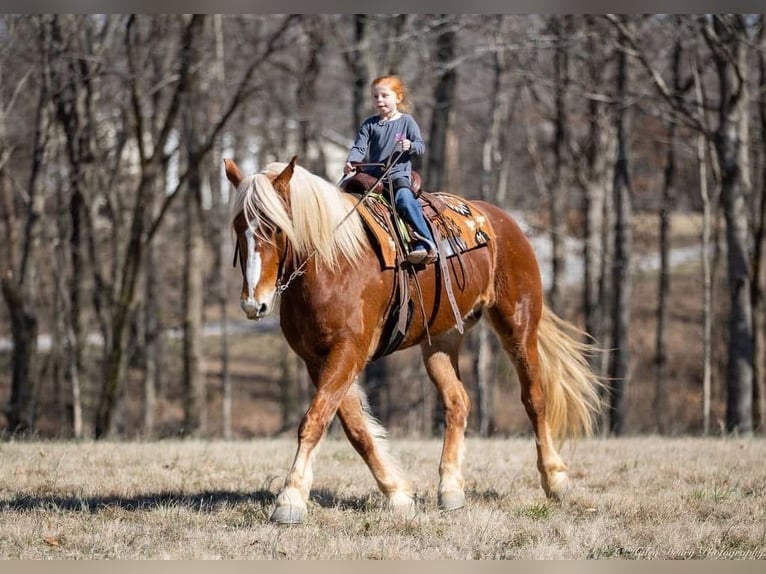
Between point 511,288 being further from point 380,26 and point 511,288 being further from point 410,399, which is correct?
point 410,399

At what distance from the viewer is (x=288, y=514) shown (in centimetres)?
617

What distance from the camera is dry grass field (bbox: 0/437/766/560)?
5766 millimetres

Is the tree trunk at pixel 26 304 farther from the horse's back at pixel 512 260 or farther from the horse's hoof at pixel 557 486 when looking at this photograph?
the horse's hoof at pixel 557 486

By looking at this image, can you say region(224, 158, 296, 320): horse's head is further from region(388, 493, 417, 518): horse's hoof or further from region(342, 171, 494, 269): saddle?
region(388, 493, 417, 518): horse's hoof

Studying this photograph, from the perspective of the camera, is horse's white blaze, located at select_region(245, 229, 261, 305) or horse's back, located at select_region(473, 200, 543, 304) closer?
horse's white blaze, located at select_region(245, 229, 261, 305)

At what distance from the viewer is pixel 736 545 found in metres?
6.01

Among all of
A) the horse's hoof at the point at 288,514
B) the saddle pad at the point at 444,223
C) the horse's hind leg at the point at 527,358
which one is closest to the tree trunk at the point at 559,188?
the horse's hind leg at the point at 527,358

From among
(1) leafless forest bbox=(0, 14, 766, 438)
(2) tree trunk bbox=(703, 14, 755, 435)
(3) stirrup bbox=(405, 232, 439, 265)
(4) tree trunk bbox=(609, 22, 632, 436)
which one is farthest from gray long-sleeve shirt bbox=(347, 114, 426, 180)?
(4) tree trunk bbox=(609, 22, 632, 436)

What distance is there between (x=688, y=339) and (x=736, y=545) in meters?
27.5

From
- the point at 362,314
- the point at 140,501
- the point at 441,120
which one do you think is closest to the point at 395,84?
the point at 362,314

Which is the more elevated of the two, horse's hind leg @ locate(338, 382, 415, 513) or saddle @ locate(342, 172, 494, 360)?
saddle @ locate(342, 172, 494, 360)

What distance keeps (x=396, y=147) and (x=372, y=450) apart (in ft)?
7.23

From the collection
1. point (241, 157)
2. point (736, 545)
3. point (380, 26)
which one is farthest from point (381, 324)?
point (241, 157)

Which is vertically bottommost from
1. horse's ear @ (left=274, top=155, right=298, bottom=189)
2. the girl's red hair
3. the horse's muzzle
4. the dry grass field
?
the dry grass field
